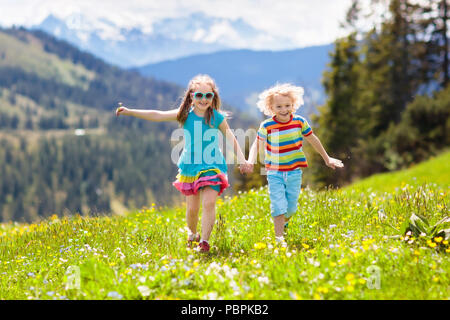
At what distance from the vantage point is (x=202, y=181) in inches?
250

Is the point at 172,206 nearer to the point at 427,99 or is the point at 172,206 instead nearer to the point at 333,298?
the point at 333,298

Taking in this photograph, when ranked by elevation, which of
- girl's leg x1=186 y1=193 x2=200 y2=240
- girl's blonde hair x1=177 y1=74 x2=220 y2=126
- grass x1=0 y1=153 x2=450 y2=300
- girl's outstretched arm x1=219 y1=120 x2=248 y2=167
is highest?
girl's blonde hair x1=177 y1=74 x2=220 y2=126

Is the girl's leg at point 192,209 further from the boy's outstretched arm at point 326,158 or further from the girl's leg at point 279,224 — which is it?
the boy's outstretched arm at point 326,158

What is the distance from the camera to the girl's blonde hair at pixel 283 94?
6.57m

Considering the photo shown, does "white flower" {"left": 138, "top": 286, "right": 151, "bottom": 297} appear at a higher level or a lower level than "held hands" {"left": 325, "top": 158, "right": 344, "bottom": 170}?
lower

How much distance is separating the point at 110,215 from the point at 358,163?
28863 mm

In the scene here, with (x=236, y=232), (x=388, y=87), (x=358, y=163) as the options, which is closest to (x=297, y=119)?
(x=236, y=232)

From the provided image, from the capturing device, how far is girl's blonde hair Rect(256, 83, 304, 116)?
657 centimetres

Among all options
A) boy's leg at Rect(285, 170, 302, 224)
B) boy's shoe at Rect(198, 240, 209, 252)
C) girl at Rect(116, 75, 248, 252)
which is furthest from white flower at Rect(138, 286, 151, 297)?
boy's leg at Rect(285, 170, 302, 224)

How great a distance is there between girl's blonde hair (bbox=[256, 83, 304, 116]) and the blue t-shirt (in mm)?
733

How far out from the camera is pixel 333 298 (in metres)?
3.86

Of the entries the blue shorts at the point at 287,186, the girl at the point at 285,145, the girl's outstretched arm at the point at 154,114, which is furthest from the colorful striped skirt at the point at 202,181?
the girl's outstretched arm at the point at 154,114

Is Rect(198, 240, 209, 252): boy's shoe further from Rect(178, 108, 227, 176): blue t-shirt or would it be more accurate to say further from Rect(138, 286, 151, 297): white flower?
Rect(138, 286, 151, 297): white flower

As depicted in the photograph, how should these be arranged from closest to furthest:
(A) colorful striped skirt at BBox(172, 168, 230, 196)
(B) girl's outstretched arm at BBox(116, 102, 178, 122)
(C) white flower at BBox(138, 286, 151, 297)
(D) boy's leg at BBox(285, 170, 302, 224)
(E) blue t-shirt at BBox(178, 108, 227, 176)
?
(C) white flower at BBox(138, 286, 151, 297) → (B) girl's outstretched arm at BBox(116, 102, 178, 122) → (A) colorful striped skirt at BBox(172, 168, 230, 196) → (E) blue t-shirt at BBox(178, 108, 227, 176) → (D) boy's leg at BBox(285, 170, 302, 224)
